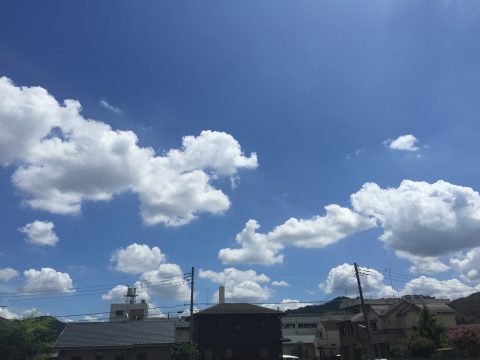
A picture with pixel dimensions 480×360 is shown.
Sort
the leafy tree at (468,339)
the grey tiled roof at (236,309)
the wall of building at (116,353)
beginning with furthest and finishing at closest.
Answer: the grey tiled roof at (236,309)
the wall of building at (116,353)
the leafy tree at (468,339)

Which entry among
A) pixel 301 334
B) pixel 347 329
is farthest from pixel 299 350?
pixel 347 329

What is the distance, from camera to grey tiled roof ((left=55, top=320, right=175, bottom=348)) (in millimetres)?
51000

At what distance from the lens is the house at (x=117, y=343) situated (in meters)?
50.1

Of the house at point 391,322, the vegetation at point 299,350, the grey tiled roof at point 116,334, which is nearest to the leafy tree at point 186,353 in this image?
the grey tiled roof at point 116,334

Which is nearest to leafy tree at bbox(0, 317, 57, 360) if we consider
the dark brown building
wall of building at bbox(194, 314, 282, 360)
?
wall of building at bbox(194, 314, 282, 360)

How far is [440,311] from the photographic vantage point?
57.6 m

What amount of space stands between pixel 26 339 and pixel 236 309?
2480 cm

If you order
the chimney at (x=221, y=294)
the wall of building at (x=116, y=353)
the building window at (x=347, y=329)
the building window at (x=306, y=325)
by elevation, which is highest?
the chimney at (x=221, y=294)

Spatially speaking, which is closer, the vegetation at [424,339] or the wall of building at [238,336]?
the vegetation at [424,339]

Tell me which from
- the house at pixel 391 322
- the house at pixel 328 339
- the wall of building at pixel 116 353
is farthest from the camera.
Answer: the house at pixel 328 339

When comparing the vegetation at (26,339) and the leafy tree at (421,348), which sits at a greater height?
the vegetation at (26,339)

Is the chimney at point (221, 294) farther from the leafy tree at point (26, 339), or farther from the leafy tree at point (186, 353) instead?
the leafy tree at point (26, 339)

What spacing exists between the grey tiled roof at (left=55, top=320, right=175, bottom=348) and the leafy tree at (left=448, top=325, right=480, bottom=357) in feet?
97.7

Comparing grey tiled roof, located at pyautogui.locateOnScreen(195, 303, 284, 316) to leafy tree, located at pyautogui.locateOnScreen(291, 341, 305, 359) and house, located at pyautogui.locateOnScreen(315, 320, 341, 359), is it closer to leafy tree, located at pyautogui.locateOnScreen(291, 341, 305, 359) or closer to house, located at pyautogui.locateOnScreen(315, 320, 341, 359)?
house, located at pyautogui.locateOnScreen(315, 320, 341, 359)
